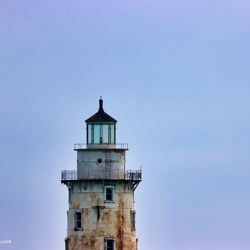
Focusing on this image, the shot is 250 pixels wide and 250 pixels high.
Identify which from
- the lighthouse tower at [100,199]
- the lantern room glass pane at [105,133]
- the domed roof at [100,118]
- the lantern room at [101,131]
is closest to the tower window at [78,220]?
the lighthouse tower at [100,199]

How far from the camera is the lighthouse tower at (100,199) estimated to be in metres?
87.6

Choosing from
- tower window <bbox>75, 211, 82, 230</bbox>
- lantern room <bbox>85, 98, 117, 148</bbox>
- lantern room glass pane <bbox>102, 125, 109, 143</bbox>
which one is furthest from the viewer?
lantern room glass pane <bbox>102, 125, 109, 143</bbox>

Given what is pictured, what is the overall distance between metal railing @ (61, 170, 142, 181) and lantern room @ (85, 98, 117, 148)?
1.63 metres

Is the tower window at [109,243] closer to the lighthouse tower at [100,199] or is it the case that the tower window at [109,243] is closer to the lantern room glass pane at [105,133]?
the lighthouse tower at [100,199]

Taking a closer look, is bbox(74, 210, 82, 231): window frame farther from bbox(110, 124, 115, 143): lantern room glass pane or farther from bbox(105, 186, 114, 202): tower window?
bbox(110, 124, 115, 143): lantern room glass pane

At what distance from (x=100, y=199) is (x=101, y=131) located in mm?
4187

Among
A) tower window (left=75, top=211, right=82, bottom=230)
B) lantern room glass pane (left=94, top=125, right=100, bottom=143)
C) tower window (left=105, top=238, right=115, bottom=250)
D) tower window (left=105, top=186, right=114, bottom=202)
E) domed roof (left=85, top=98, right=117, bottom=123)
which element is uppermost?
domed roof (left=85, top=98, right=117, bottom=123)

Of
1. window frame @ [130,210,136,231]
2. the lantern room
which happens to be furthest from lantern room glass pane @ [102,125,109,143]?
window frame @ [130,210,136,231]

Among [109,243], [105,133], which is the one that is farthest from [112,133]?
[109,243]

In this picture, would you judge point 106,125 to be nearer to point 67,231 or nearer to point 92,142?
point 92,142

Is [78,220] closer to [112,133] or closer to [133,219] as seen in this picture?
[133,219]

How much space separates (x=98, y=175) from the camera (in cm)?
8788

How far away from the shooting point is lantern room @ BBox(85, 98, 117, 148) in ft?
290

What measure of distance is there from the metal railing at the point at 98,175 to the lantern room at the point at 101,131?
163 cm
